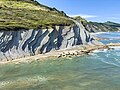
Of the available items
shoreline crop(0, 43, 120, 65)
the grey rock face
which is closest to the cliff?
the grey rock face

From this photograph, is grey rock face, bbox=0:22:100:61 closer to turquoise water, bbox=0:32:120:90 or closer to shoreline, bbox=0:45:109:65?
shoreline, bbox=0:45:109:65

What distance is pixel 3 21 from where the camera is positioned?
114375mm

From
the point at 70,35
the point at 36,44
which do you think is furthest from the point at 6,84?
the point at 70,35

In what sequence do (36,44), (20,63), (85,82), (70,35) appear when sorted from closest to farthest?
1. (85,82)
2. (20,63)
3. (36,44)
4. (70,35)

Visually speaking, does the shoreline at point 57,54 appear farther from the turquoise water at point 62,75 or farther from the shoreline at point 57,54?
the turquoise water at point 62,75

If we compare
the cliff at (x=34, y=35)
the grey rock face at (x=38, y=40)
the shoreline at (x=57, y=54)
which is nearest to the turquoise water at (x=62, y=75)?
the shoreline at (x=57, y=54)

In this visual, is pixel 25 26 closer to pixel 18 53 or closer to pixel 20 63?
pixel 18 53

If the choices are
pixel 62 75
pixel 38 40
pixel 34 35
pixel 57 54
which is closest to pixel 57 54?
pixel 57 54

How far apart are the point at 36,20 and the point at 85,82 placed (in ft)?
255

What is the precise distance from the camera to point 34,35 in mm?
112312

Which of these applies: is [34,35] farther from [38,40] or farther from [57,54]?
[57,54]

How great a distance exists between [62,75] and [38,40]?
150ft

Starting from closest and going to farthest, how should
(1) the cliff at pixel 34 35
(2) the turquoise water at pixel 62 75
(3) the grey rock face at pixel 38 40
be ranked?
(2) the turquoise water at pixel 62 75 < (3) the grey rock face at pixel 38 40 < (1) the cliff at pixel 34 35

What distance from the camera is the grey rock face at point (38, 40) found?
99625 millimetres
